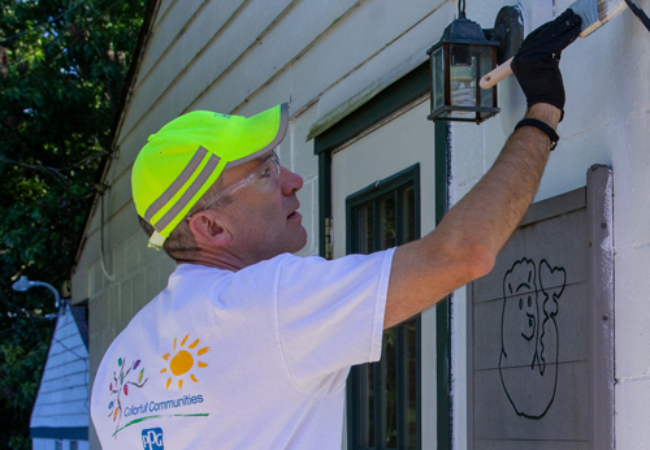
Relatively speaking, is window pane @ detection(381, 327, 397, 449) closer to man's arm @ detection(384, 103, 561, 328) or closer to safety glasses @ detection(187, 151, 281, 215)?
safety glasses @ detection(187, 151, 281, 215)

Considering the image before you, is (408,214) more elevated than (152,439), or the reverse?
(408,214)

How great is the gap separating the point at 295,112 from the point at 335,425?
9.27 ft

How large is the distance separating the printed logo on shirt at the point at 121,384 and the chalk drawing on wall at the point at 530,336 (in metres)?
1.13

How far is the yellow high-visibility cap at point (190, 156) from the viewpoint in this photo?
1.95 metres

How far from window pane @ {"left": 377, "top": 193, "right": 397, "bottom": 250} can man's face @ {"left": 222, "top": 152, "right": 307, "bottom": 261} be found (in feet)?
4.83

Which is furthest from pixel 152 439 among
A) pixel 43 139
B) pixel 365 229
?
pixel 43 139

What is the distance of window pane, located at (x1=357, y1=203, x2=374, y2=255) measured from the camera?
12.0 feet

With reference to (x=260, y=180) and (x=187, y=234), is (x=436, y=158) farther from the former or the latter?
(x=187, y=234)

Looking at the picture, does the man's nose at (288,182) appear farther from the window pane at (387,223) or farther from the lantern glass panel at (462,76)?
the window pane at (387,223)

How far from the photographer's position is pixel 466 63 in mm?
2426

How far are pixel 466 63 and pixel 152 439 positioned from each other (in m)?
1.40

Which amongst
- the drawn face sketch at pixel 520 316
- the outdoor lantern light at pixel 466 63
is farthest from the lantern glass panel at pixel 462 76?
the drawn face sketch at pixel 520 316

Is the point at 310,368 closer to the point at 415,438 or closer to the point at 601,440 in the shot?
the point at 601,440

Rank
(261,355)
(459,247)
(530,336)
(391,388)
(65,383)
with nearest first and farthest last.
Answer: (459,247) → (261,355) → (530,336) → (391,388) → (65,383)
